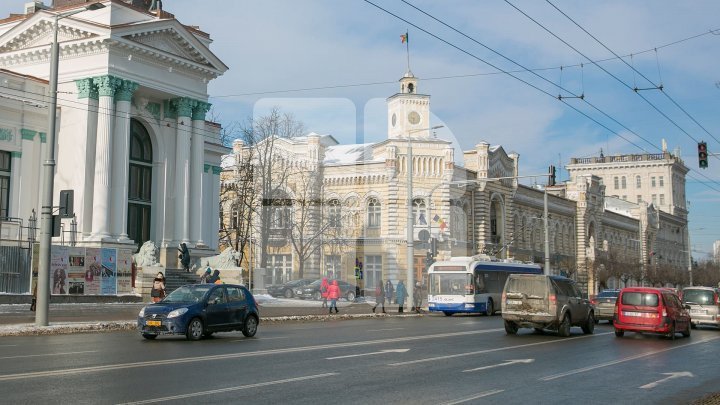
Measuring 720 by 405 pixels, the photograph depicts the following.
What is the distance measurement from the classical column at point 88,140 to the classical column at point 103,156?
0.32 m

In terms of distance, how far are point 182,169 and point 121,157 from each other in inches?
175

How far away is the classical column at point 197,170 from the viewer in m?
42.9

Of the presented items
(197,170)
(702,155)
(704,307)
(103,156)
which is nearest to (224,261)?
(197,170)

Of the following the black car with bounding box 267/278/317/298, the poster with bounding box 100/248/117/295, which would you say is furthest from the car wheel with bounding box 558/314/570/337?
the black car with bounding box 267/278/317/298

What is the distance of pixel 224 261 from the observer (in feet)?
133

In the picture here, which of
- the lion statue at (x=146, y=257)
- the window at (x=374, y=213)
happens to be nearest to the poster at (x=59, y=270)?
the lion statue at (x=146, y=257)

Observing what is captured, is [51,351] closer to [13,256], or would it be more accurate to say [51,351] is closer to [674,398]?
[674,398]

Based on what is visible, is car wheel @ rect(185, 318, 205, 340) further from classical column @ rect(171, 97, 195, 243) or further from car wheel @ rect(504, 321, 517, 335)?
classical column @ rect(171, 97, 195, 243)

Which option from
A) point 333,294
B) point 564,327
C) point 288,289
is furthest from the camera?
point 288,289

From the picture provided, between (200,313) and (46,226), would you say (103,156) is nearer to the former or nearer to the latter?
(46,226)

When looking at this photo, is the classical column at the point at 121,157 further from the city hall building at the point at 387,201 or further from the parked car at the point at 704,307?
the parked car at the point at 704,307

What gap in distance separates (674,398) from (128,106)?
108 feet

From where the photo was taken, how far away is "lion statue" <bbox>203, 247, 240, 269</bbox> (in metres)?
40.6

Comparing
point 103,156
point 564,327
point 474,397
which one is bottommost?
point 474,397
